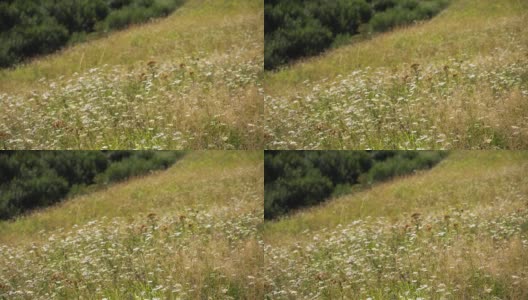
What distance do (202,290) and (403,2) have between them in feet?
14.5

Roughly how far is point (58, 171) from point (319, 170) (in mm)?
3024

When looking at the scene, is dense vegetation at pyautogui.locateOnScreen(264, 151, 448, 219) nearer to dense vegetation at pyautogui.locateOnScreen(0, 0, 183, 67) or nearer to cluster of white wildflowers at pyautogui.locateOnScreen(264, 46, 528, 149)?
cluster of white wildflowers at pyautogui.locateOnScreen(264, 46, 528, 149)

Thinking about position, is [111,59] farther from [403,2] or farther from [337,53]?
[403,2]

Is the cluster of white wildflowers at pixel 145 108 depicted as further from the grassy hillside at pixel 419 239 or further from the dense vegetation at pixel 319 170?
the grassy hillside at pixel 419 239

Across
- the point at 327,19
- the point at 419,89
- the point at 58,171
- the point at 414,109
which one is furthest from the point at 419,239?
the point at 58,171

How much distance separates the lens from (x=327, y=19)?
9.82 m

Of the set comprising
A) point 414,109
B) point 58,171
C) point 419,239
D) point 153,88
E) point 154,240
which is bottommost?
point 419,239

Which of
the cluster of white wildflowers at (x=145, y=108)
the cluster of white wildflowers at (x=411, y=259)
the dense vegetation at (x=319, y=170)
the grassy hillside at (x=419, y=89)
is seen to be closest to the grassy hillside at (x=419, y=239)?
the cluster of white wildflowers at (x=411, y=259)

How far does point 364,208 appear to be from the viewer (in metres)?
9.28

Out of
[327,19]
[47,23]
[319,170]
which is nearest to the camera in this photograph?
[319,170]

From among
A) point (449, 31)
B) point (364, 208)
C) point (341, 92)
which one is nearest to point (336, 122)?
point (341, 92)

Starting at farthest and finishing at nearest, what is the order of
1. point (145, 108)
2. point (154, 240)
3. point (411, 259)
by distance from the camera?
point (145, 108) < point (154, 240) < point (411, 259)

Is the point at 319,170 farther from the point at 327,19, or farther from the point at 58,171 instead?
the point at 58,171

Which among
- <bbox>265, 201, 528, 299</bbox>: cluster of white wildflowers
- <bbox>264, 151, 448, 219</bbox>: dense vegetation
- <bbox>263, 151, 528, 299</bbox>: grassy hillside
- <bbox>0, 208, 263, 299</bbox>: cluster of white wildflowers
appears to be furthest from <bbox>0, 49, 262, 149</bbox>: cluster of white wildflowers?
<bbox>265, 201, 528, 299</bbox>: cluster of white wildflowers
